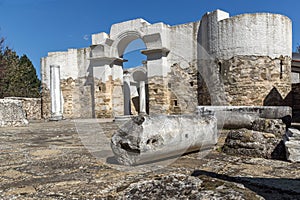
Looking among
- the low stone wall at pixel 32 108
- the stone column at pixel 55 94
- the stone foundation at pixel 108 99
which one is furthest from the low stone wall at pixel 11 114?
the low stone wall at pixel 32 108

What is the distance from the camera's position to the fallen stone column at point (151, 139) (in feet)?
8.59

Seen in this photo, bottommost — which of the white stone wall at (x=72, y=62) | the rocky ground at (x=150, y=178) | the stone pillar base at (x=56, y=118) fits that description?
the stone pillar base at (x=56, y=118)

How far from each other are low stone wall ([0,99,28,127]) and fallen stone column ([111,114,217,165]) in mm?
7473

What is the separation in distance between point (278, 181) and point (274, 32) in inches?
360

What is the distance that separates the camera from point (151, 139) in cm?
266

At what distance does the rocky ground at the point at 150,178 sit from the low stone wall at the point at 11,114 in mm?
6321

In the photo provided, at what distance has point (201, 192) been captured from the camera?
5.30 feet

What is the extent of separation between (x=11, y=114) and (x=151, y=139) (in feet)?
26.3

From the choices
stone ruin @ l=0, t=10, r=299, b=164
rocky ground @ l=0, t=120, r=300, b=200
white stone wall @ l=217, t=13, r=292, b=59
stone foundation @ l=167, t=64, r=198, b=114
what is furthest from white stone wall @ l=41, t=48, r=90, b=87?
rocky ground @ l=0, t=120, r=300, b=200

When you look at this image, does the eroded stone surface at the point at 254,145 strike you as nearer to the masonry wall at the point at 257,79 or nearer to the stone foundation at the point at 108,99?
the masonry wall at the point at 257,79

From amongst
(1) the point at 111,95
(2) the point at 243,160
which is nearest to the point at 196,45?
(1) the point at 111,95

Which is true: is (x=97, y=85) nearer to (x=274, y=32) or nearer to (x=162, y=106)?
(x=162, y=106)

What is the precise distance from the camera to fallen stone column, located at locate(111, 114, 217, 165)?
2.62m

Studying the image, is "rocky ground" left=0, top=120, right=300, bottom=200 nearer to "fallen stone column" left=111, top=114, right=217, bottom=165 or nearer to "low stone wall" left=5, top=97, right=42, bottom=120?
"fallen stone column" left=111, top=114, right=217, bottom=165
